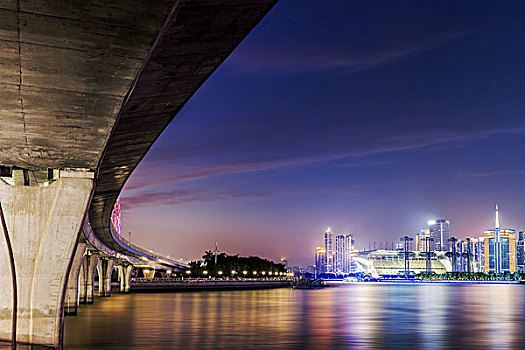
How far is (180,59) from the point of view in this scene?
16656 mm

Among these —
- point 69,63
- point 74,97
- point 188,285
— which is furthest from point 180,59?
point 188,285

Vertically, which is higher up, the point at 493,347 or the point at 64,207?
the point at 64,207

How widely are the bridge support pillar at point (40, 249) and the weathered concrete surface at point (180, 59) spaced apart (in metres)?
2.85

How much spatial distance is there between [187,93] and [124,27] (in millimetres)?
7419

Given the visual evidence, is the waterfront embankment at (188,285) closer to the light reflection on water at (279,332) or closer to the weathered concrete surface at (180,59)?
the light reflection on water at (279,332)

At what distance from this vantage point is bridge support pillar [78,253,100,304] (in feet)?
261

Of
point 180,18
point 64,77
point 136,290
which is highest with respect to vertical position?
point 180,18

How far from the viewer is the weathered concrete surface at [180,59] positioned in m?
13.9

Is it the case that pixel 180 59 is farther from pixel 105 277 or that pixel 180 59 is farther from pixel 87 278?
pixel 105 277

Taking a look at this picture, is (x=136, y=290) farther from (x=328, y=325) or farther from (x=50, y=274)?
(x=50, y=274)

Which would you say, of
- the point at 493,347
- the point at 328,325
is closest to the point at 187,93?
the point at 493,347

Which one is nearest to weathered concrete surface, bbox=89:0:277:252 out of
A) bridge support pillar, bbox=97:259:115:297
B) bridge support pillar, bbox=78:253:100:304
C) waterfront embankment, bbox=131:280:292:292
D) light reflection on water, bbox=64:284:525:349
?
light reflection on water, bbox=64:284:525:349

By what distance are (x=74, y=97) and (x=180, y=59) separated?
2.81 metres

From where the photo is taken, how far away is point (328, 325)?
180 ft
